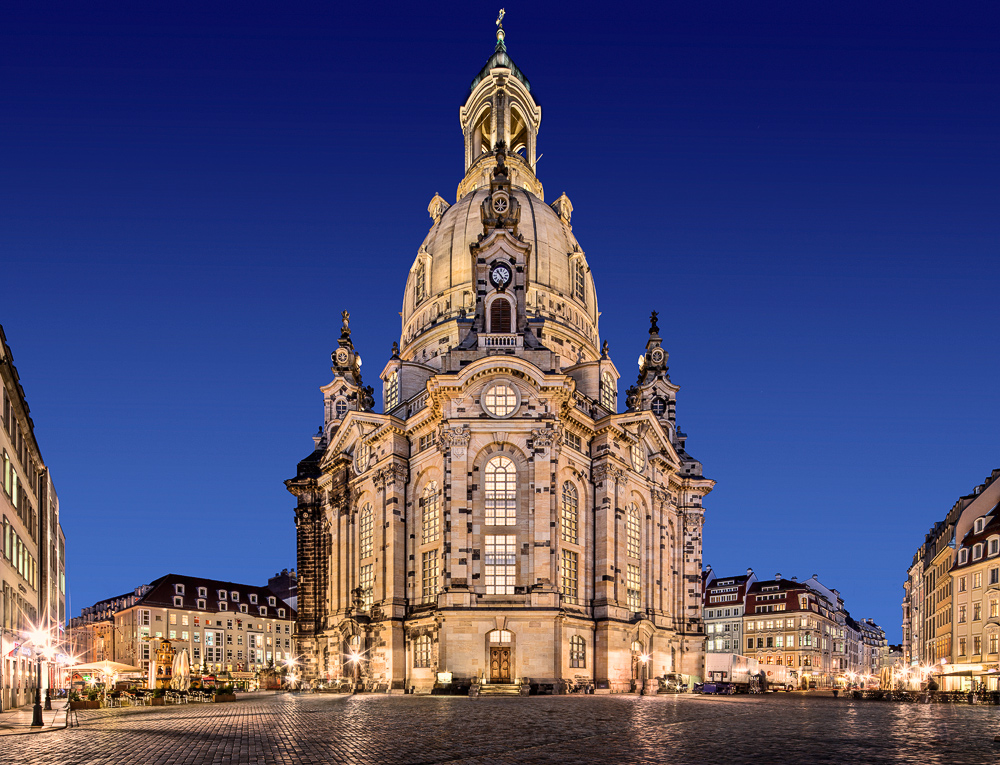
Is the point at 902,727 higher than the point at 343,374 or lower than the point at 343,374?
lower

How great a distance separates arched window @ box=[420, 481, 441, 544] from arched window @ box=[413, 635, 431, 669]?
23.7 feet

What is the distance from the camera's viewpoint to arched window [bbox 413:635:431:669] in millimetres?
66125

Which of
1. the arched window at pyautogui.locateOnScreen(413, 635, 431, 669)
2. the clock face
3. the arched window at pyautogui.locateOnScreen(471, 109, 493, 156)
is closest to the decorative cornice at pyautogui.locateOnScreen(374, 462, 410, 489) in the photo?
the arched window at pyautogui.locateOnScreen(413, 635, 431, 669)

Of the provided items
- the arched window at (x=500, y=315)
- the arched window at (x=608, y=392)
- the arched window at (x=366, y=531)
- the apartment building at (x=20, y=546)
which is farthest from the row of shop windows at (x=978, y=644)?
the apartment building at (x=20, y=546)

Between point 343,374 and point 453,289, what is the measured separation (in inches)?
754

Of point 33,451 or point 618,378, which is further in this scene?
point 618,378

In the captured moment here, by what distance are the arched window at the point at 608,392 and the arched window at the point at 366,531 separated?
23.6m

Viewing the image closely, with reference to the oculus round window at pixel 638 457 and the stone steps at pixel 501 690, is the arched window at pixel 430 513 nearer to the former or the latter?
the stone steps at pixel 501 690

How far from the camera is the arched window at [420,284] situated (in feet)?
310

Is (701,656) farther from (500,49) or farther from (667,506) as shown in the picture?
(500,49)

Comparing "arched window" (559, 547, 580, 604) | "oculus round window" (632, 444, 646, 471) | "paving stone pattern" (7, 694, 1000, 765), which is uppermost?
"oculus round window" (632, 444, 646, 471)

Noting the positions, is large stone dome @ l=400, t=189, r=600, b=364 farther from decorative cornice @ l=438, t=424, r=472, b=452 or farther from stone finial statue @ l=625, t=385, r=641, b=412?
decorative cornice @ l=438, t=424, r=472, b=452

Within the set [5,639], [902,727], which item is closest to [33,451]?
[5,639]

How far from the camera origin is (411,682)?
66.2m
